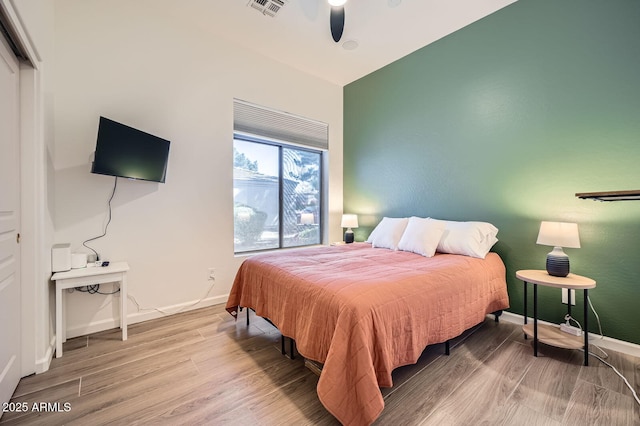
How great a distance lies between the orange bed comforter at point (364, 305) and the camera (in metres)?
1.34

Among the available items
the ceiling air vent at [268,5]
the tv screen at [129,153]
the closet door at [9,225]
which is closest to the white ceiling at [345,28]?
the ceiling air vent at [268,5]

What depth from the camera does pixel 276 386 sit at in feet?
5.59

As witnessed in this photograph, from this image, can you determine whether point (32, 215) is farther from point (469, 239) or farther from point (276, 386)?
point (469, 239)

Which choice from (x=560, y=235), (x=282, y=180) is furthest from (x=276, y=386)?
(x=282, y=180)

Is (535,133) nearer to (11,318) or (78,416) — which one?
(78,416)

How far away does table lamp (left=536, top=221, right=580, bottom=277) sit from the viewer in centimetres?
205

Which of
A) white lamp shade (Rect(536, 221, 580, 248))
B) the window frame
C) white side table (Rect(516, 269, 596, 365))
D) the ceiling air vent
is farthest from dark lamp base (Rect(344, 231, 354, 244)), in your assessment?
the ceiling air vent

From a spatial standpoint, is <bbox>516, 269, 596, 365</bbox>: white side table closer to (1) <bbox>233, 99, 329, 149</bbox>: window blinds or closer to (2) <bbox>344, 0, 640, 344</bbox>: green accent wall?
(2) <bbox>344, 0, 640, 344</bbox>: green accent wall

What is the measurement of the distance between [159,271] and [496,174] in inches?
147

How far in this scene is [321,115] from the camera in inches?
167

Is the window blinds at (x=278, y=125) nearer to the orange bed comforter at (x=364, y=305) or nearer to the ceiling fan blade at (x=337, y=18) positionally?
the ceiling fan blade at (x=337, y=18)

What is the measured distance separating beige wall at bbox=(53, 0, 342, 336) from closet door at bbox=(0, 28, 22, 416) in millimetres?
642

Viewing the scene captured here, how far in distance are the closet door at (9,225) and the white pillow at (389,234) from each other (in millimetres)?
3064

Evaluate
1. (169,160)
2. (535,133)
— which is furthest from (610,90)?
(169,160)
